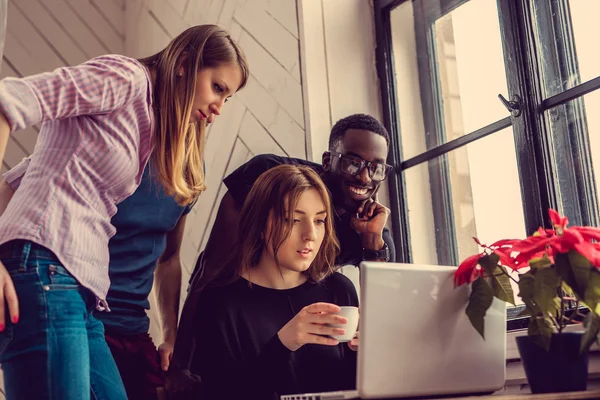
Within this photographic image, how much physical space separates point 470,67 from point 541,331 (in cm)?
111

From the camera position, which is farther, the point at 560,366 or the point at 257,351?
the point at 257,351

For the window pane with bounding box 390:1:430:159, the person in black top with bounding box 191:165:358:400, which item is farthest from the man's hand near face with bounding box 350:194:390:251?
the window pane with bounding box 390:1:430:159

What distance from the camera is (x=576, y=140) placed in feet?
5.47

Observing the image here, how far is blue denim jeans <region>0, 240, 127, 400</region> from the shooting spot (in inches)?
41.0

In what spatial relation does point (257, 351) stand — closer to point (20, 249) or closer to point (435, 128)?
point (20, 249)

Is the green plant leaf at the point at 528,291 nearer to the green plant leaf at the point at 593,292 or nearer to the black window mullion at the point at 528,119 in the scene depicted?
Answer: the green plant leaf at the point at 593,292

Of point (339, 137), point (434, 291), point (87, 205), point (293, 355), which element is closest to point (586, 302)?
point (434, 291)

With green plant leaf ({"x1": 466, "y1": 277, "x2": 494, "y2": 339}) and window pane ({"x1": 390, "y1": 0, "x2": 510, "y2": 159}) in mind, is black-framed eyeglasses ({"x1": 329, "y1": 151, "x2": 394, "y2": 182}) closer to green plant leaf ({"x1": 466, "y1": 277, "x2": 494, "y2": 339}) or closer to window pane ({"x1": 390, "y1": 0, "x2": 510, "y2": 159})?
window pane ({"x1": 390, "y1": 0, "x2": 510, "y2": 159})

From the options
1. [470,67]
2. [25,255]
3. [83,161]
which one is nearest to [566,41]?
[470,67]

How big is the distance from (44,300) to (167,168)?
1.07ft

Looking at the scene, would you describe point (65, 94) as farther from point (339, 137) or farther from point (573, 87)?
point (573, 87)


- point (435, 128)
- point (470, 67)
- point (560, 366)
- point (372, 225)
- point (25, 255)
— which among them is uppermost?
point (470, 67)

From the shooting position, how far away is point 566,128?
1.69m

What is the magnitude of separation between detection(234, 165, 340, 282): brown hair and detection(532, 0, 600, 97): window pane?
2.06 ft
